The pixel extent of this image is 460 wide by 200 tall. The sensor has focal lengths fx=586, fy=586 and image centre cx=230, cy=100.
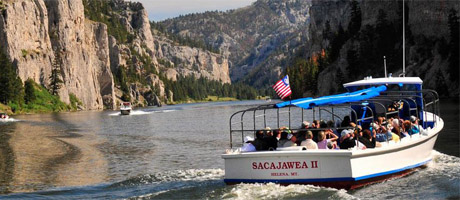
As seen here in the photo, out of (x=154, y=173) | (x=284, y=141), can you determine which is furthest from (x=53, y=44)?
(x=284, y=141)

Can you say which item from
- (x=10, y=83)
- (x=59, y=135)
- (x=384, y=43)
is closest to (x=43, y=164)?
(x=59, y=135)

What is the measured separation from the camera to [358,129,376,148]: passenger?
78.0ft

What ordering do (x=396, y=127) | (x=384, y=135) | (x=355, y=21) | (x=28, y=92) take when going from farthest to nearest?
(x=355, y=21), (x=28, y=92), (x=396, y=127), (x=384, y=135)

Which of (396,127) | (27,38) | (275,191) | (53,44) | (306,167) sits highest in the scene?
(27,38)

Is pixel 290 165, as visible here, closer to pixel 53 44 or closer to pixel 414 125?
pixel 414 125

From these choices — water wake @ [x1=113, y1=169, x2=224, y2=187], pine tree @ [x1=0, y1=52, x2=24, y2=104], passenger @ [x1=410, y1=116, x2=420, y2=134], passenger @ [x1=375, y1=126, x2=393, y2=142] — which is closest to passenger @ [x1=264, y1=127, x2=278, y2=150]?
water wake @ [x1=113, y1=169, x2=224, y2=187]

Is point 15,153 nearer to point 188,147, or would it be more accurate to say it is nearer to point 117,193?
point 188,147

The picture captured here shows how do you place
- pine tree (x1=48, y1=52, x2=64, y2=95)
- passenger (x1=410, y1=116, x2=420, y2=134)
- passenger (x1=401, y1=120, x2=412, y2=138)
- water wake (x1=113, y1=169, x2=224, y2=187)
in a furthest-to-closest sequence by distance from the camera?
pine tree (x1=48, y1=52, x2=64, y2=95), passenger (x1=410, y1=116, x2=420, y2=134), passenger (x1=401, y1=120, x2=412, y2=138), water wake (x1=113, y1=169, x2=224, y2=187)

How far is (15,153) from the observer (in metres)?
41.9

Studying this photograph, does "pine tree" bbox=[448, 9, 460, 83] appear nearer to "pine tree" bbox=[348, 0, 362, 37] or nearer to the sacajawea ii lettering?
"pine tree" bbox=[348, 0, 362, 37]

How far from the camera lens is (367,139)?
2397 centimetres

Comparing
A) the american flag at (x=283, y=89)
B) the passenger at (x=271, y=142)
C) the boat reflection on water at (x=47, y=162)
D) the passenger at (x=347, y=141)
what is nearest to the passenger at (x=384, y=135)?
the passenger at (x=347, y=141)

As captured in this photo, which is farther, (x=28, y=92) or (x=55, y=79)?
(x=55, y=79)

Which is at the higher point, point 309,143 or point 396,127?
point 396,127
